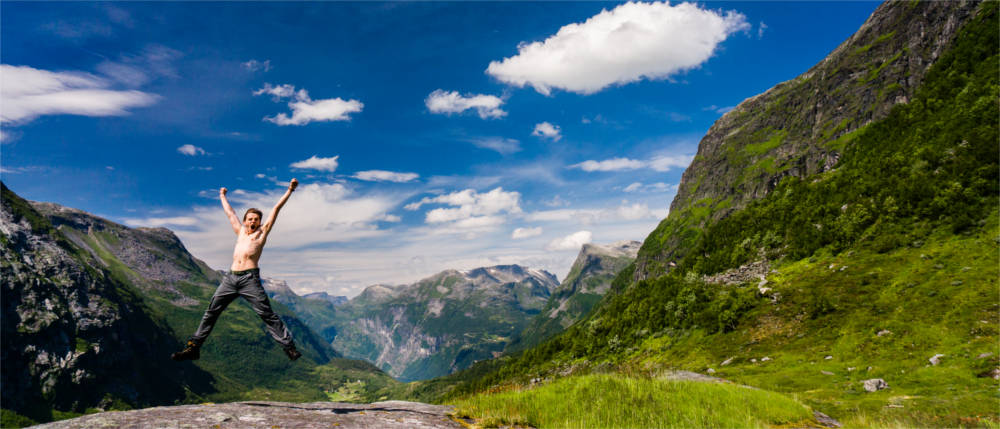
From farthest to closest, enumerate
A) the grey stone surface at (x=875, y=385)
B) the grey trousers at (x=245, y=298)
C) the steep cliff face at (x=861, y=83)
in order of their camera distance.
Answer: the steep cliff face at (x=861, y=83) < the grey stone surface at (x=875, y=385) < the grey trousers at (x=245, y=298)

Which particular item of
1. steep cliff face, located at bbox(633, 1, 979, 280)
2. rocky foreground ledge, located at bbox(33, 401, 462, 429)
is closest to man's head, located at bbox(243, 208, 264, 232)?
rocky foreground ledge, located at bbox(33, 401, 462, 429)

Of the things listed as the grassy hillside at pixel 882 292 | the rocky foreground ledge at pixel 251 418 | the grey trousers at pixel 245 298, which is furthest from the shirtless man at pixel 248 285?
the grassy hillside at pixel 882 292

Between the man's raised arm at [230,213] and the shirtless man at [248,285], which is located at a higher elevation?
the man's raised arm at [230,213]

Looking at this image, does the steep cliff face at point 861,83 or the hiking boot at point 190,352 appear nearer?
the hiking boot at point 190,352

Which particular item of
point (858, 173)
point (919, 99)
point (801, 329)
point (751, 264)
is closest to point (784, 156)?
point (919, 99)

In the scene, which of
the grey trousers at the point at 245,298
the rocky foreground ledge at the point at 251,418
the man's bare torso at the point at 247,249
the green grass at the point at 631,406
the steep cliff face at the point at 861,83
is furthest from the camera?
the steep cliff face at the point at 861,83

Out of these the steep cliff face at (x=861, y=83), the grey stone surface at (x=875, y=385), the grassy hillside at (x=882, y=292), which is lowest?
the grey stone surface at (x=875, y=385)

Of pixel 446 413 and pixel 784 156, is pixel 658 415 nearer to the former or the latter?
pixel 446 413

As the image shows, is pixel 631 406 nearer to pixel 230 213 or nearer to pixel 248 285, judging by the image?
pixel 248 285

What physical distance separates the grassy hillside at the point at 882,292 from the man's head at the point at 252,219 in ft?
31.0

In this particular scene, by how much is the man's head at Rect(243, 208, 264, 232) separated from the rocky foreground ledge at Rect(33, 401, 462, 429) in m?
5.06

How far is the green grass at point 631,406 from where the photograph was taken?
1020cm

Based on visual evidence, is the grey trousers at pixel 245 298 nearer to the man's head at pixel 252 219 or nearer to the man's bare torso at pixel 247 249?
the man's bare torso at pixel 247 249

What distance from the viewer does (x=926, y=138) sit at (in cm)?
7325
